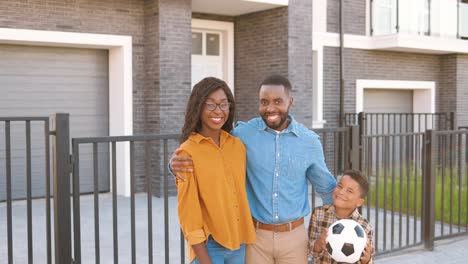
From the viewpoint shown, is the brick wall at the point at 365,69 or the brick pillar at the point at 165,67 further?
the brick wall at the point at 365,69

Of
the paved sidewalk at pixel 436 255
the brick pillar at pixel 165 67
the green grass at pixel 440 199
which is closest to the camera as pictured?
the paved sidewalk at pixel 436 255

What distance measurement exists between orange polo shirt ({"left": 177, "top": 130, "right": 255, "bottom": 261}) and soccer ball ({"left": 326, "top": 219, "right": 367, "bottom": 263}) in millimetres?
640

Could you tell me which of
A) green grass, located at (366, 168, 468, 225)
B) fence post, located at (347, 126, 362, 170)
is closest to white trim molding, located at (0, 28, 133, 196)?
green grass, located at (366, 168, 468, 225)

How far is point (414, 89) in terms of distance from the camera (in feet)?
56.5

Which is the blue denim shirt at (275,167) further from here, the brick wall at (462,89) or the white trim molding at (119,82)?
the brick wall at (462,89)

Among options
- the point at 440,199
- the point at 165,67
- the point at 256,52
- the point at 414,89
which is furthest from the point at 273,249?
the point at 414,89

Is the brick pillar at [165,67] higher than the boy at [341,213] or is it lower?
higher

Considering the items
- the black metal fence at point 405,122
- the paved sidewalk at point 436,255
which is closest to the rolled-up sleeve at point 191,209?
the paved sidewalk at point 436,255

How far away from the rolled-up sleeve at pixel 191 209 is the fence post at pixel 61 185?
162cm

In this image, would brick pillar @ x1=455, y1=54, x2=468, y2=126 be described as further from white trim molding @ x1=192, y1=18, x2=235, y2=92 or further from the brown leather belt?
the brown leather belt

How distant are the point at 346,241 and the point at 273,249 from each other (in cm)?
43

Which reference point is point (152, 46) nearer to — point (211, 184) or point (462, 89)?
point (211, 184)

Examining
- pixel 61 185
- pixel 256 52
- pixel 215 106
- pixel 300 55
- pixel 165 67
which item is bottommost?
pixel 61 185

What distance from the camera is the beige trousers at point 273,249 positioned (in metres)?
3.29
